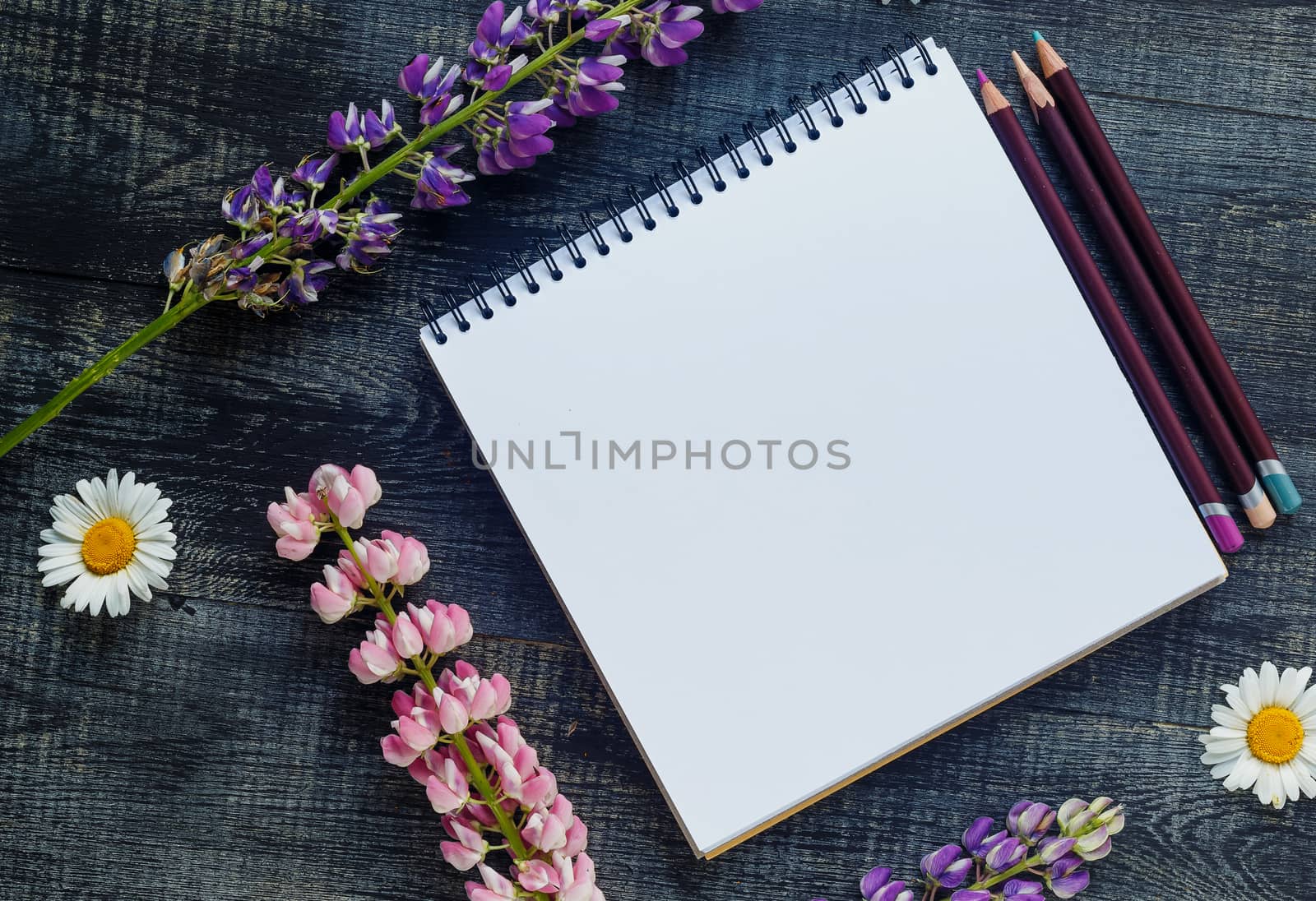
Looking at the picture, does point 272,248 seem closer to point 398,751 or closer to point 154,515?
point 154,515

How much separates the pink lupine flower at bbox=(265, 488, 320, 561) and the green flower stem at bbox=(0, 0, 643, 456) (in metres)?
0.13

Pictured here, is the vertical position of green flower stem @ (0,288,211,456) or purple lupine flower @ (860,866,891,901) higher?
green flower stem @ (0,288,211,456)

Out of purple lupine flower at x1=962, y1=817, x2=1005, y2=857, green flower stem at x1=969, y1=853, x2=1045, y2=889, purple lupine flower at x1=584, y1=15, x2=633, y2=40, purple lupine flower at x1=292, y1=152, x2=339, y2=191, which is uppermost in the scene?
purple lupine flower at x1=584, y1=15, x2=633, y2=40

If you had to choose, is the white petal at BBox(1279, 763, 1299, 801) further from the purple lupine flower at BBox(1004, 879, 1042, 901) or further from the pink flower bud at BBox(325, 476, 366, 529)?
the pink flower bud at BBox(325, 476, 366, 529)

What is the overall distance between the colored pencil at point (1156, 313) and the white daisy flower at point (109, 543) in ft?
2.14

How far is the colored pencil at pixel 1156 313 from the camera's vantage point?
2.14 feet

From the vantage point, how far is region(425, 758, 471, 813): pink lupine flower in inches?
22.1

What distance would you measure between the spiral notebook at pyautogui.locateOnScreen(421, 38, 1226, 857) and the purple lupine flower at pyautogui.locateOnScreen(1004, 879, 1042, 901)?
0.37ft

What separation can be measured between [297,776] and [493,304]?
1.16 ft

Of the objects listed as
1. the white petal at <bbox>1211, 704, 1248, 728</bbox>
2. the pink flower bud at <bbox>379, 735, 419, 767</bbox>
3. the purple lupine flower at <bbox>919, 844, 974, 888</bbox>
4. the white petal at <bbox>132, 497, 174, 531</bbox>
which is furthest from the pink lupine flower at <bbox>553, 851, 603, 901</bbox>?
the white petal at <bbox>1211, 704, 1248, 728</bbox>

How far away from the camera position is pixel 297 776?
646mm

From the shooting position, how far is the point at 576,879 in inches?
22.8

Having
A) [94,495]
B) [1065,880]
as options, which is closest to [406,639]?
[94,495]

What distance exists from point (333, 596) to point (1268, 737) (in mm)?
640
